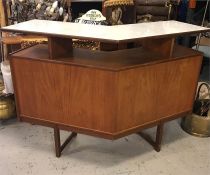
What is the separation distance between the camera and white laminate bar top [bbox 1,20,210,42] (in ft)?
4.57

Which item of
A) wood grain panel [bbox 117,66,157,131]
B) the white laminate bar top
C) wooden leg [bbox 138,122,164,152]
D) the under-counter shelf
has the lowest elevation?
wooden leg [bbox 138,122,164,152]

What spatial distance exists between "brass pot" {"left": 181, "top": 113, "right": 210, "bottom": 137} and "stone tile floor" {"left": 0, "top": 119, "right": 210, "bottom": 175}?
45 millimetres

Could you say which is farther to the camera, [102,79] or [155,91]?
[155,91]

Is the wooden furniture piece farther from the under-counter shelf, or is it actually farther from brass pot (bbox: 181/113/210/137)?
brass pot (bbox: 181/113/210/137)

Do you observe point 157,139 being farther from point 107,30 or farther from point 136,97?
point 107,30

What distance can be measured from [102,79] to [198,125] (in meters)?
1.08

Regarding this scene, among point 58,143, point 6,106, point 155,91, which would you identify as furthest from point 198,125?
point 6,106

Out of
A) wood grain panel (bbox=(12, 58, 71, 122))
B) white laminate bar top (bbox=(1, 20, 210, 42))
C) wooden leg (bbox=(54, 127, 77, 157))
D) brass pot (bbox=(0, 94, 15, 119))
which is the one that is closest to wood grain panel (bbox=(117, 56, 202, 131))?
white laminate bar top (bbox=(1, 20, 210, 42))

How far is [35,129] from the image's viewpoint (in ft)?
7.38

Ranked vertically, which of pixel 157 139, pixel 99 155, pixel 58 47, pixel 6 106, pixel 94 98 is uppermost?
pixel 58 47

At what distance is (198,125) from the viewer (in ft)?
7.07

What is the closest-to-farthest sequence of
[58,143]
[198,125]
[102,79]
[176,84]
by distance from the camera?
1. [102,79]
2. [176,84]
3. [58,143]
4. [198,125]

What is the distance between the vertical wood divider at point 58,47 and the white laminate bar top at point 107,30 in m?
0.06

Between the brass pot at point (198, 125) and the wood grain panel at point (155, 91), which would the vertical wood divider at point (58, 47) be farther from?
the brass pot at point (198, 125)
